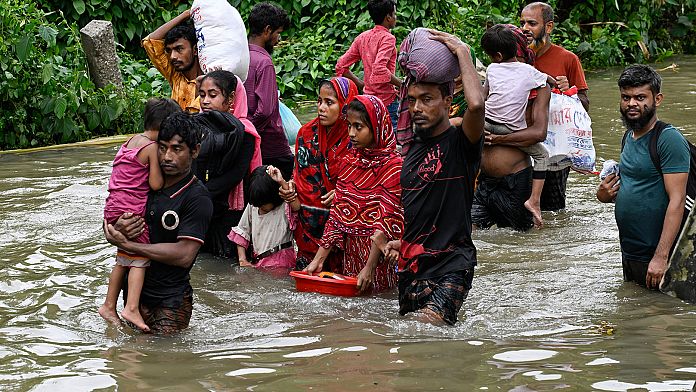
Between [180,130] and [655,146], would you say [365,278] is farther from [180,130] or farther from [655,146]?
[655,146]

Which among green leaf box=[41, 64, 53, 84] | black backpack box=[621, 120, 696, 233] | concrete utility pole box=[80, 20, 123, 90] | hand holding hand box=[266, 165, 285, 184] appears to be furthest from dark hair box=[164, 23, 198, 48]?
concrete utility pole box=[80, 20, 123, 90]

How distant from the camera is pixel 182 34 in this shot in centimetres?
746

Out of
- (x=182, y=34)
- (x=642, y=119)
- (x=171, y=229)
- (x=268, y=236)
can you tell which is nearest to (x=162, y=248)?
(x=171, y=229)

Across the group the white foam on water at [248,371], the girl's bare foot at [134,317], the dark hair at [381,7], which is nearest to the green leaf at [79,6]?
the dark hair at [381,7]

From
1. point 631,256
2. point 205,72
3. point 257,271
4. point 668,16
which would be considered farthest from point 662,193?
point 668,16

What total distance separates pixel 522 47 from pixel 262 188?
7.79ft

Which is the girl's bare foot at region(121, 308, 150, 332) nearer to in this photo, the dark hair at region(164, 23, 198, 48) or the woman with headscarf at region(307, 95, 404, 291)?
the woman with headscarf at region(307, 95, 404, 291)

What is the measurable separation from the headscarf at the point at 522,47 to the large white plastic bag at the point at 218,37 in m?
2.01

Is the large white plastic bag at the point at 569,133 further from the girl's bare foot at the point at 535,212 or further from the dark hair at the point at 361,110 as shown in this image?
the dark hair at the point at 361,110

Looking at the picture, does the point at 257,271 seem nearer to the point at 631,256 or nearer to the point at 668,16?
the point at 631,256

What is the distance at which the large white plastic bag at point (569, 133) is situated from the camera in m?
8.13

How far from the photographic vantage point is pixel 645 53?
18750mm

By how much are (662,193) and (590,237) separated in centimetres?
187

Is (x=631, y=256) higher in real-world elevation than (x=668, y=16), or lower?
lower
